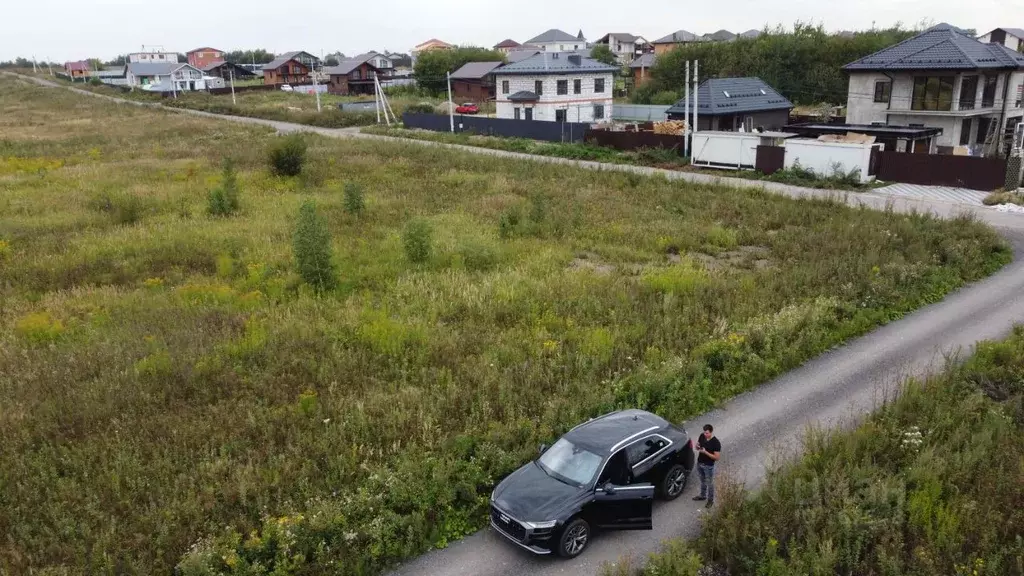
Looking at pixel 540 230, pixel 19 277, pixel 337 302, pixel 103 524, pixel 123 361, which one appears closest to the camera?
pixel 103 524

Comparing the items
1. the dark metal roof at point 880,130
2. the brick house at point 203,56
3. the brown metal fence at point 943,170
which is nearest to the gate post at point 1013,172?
the brown metal fence at point 943,170

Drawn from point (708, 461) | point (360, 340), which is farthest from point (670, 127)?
point (708, 461)

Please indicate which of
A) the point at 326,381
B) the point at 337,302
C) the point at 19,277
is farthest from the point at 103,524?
the point at 19,277

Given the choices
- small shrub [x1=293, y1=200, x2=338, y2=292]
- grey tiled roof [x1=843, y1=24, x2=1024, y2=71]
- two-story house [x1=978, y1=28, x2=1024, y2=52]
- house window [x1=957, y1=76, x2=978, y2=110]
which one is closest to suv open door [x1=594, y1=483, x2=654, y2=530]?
Answer: small shrub [x1=293, y1=200, x2=338, y2=292]

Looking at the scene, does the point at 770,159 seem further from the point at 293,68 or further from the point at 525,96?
the point at 293,68

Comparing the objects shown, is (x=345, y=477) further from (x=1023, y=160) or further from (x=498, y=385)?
(x=1023, y=160)

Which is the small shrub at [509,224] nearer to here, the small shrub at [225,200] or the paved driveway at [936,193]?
the small shrub at [225,200]
